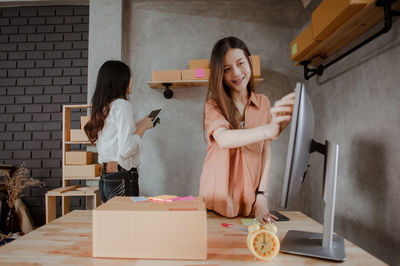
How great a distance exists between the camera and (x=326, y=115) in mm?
2363

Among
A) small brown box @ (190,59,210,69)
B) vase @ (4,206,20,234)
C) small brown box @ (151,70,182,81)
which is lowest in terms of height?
vase @ (4,206,20,234)

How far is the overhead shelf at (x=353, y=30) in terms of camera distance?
1.42 metres

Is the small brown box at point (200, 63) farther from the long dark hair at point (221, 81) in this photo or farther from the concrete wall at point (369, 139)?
the long dark hair at point (221, 81)

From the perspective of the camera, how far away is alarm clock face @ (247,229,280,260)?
2.17ft

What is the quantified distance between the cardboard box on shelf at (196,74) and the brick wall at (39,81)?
1975 mm

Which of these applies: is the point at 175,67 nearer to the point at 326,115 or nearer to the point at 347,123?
the point at 326,115

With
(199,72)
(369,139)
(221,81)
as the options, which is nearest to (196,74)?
(199,72)

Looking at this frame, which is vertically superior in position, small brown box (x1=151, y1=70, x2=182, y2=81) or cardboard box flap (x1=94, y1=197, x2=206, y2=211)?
small brown box (x1=151, y1=70, x2=182, y2=81)

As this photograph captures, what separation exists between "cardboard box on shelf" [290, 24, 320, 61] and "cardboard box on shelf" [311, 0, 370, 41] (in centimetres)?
8

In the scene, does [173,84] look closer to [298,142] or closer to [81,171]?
[81,171]

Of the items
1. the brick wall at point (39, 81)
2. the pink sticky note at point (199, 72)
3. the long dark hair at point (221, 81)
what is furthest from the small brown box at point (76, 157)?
the long dark hair at point (221, 81)

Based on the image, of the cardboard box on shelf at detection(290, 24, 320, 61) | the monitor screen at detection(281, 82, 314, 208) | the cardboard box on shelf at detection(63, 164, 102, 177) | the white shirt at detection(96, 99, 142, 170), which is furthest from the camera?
the cardboard box on shelf at detection(63, 164, 102, 177)

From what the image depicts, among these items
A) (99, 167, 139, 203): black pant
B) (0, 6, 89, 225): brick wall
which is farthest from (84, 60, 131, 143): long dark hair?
(0, 6, 89, 225): brick wall

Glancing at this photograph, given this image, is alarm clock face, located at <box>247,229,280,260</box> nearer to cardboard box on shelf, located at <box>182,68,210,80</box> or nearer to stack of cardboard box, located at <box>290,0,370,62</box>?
stack of cardboard box, located at <box>290,0,370,62</box>
